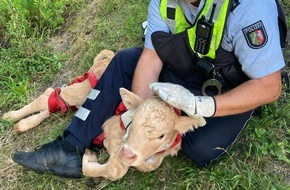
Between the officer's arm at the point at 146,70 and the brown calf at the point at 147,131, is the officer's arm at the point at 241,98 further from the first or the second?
the officer's arm at the point at 146,70

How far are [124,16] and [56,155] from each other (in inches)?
82.3

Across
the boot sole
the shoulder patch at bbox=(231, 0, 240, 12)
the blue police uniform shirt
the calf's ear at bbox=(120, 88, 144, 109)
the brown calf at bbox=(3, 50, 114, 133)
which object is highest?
the shoulder patch at bbox=(231, 0, 240, 12)

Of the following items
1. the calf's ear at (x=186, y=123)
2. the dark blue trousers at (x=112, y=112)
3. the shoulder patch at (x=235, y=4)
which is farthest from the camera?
the dark blue trousers at (x=112, y=112)

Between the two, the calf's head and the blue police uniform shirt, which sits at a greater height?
the blue police uniform shirt

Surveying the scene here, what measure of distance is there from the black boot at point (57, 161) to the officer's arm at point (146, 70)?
0.66 m

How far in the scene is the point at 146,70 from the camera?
10.7 ft

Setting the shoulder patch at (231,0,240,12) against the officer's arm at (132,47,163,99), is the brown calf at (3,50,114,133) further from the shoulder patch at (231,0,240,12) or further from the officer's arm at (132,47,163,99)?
the shoulder patch at (231,0,240,12)

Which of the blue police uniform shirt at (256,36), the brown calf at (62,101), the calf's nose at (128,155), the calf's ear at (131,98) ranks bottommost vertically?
the brown calf at (62,101)

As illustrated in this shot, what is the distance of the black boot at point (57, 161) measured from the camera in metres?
3.28

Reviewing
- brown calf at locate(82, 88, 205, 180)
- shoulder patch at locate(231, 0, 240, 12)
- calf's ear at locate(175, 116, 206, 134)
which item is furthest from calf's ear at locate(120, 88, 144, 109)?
shoulder patch at locate(231, 0, 240, 12)

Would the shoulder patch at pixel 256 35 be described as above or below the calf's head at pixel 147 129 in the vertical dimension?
above

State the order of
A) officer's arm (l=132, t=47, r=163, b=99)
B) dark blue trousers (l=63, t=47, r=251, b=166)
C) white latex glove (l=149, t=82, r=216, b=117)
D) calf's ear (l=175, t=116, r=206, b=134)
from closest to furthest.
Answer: white latex glove (l=149, t=82, r=216, b=117) < calf's ear (l=175, t=116, r=206, b=134) < dark blue trousers (l=63, t=47, r=251, b=166) < officer's arm (l=132, t=47, r=163, b=99)

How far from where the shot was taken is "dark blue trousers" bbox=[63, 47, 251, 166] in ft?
10.2

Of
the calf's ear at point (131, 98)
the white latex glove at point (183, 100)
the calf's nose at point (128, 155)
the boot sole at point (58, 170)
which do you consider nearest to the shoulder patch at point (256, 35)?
the white latex glove at point (183, 100)
